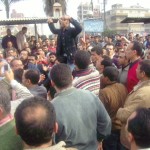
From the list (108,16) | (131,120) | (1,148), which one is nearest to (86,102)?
(131,120)

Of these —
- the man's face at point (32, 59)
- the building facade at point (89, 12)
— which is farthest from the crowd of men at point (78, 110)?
the building facade at point (89, 12)

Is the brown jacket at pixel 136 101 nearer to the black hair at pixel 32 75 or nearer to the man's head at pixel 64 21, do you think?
the black hair at pixel 32 75

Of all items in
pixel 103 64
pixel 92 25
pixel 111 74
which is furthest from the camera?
pixel 92 25

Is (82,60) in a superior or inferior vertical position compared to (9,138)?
superior

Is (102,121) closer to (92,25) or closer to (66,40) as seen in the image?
(66,40)

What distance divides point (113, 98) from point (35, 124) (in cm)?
234

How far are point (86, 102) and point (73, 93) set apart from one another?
16cm

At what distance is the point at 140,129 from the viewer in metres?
2.43

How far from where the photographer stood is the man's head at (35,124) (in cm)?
211

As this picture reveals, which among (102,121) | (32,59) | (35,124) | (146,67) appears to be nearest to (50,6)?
(32,59)

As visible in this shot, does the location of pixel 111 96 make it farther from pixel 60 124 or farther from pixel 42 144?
pixel 42 144

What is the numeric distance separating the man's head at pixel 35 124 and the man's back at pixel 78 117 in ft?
2.61

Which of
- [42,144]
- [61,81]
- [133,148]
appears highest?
[61,81]

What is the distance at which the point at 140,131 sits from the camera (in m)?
2.43
